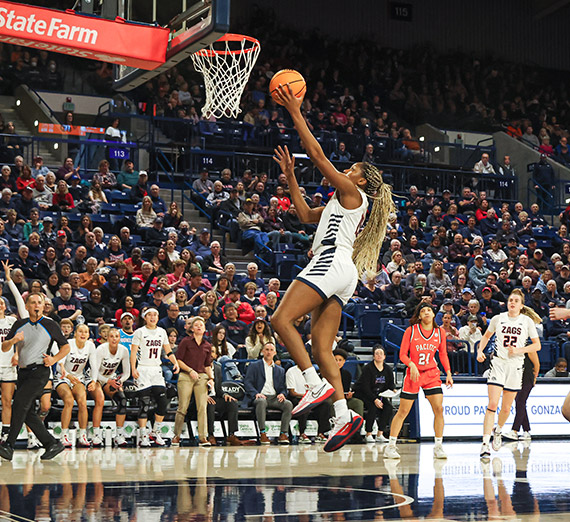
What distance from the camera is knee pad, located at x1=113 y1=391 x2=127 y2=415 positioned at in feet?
40.2

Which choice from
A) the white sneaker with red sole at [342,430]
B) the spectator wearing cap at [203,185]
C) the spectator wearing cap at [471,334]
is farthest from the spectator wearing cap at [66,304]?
the white sneaker with red sole at [342,430]

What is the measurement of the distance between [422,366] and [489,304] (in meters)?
6.59

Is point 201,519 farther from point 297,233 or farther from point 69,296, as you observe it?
point 297,233

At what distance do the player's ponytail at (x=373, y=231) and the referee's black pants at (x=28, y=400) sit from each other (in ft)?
14.3

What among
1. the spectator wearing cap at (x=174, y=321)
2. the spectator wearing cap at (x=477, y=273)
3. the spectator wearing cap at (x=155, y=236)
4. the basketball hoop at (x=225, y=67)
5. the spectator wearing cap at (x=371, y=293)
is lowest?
the spectator wearing cap at (x=174, y=321)

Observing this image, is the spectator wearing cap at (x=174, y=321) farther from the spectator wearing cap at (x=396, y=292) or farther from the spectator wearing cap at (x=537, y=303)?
the spectator wearing cap at (x=537, y=303)

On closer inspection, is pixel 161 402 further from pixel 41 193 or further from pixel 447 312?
pixel 41 193

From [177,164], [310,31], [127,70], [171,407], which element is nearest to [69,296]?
[171,407]

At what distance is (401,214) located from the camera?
68.8 feet

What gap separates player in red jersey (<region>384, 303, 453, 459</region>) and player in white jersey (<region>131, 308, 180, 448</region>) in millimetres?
3280

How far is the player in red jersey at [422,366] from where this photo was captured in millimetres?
11086

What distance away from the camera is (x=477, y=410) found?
→ 47.8ft

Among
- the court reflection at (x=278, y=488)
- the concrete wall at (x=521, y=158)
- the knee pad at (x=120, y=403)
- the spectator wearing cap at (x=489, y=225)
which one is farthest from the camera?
the concrete wall at (x=521, y=158)

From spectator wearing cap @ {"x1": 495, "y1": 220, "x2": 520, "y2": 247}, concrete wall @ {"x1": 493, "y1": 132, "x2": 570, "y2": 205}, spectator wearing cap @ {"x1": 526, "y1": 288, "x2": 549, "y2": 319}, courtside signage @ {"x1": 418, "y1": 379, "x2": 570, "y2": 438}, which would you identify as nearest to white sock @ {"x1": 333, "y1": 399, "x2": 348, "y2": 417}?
courtside signage @ {"x1": 418, "y1": 379, "x2": 570, "y2": 438}
